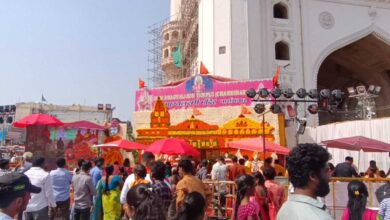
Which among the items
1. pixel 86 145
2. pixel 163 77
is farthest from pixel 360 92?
pixel 163 77

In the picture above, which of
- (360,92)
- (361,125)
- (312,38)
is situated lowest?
(361,125)

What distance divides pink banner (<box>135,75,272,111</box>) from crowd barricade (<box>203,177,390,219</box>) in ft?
26.2

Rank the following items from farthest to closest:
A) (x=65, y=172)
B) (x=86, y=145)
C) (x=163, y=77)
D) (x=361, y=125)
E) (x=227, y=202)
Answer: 1. (x=163, y=77)
2. (x=86, y=145)
3. (x=361, y=125)
4. (x=227, y=202)
5. (x=65, y=172)

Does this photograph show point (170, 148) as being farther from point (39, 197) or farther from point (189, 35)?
point (189, 35)

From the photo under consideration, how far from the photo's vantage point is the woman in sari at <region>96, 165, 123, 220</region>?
5117 millimetres

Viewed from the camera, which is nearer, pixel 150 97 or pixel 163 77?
pixel 150 97

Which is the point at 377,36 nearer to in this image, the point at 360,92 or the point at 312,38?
the point at 312,38

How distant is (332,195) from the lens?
6.10 meters

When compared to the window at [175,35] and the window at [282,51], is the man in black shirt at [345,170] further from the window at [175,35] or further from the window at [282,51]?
the window at [175,35]

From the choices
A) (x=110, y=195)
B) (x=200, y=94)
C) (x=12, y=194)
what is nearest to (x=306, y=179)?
(x=12, y=194)

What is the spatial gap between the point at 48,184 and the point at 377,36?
730 inches

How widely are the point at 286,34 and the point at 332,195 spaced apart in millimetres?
13377

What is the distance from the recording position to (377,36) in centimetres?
1920

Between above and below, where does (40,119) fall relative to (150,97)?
below
